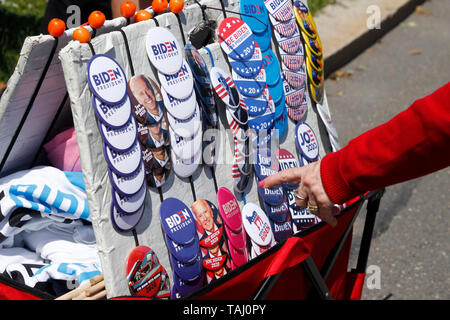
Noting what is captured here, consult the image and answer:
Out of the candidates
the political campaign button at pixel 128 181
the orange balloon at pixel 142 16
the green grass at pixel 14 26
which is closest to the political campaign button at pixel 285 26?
the orange balloon at pixel 142 16

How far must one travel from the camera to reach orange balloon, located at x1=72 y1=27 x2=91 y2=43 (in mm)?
1228

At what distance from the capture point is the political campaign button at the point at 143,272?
4.25ft

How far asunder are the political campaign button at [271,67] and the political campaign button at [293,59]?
41 millimetres

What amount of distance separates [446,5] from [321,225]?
485cm

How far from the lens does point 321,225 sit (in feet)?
4.92

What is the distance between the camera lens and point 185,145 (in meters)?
1.42

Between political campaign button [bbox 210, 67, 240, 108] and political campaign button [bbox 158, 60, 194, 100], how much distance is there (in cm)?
8

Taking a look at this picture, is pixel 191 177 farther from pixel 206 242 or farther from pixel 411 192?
pixel 411 192

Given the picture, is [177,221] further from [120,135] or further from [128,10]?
[128,10]

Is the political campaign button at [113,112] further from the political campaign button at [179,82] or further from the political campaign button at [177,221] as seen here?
the political campaign button at [177,221]

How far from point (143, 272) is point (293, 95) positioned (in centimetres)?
74

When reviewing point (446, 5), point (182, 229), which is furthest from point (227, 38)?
point (446, 5)

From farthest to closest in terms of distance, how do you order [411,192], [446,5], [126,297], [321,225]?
[446,5] → [411,192] → [321,225] → [126,297]

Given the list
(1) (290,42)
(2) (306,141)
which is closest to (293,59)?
(1) (290,42)
